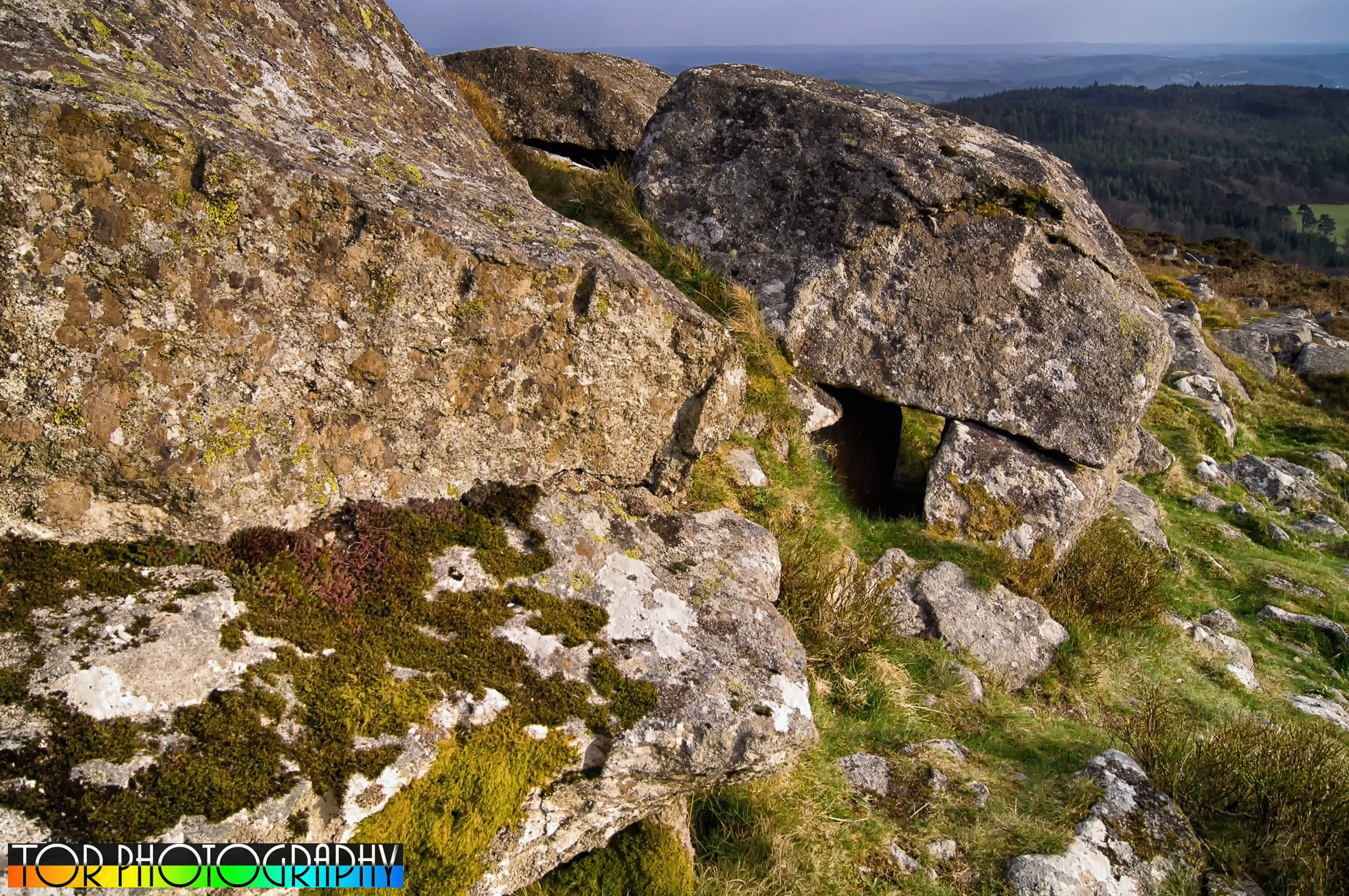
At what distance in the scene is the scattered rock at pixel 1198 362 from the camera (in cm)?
1938

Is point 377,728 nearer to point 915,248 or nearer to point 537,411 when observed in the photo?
point 537,411

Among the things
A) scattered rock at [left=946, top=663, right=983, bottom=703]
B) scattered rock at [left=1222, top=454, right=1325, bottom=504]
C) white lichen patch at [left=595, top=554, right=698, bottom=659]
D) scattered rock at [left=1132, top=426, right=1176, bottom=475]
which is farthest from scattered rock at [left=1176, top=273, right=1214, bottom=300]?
white lichen patch at [left=595, top=554, right=698, bottom=659]

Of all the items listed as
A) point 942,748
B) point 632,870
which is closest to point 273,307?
point 632,870

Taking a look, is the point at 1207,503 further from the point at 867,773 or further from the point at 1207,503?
the point at 867,773

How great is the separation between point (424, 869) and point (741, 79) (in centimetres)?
987

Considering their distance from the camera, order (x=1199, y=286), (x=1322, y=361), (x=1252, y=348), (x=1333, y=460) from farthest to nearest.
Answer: (x=1199, y=286)
(x=1252, y=348)
(x=1322, y=361)
(x=1333, y=460)

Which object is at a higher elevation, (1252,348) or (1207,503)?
(1252,348)

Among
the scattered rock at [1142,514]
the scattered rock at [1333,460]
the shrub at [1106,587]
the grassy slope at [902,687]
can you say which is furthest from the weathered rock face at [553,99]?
the scattered rock at [1333,460]

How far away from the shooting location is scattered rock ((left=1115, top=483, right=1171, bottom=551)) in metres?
11.3

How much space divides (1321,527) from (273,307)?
643 inches

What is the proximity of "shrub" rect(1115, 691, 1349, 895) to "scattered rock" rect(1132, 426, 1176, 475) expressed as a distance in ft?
27.7

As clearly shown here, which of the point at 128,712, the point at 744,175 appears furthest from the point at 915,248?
the point at 128,712

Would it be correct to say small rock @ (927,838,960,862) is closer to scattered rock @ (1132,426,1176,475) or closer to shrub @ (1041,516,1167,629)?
shrub @ (1041,516,1167,629)

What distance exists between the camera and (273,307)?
14.1ft
